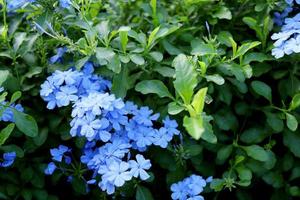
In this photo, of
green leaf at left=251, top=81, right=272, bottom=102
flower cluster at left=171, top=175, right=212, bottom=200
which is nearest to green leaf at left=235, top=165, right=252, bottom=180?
flower cluster at left=171, top=175, right=212, bottom=200

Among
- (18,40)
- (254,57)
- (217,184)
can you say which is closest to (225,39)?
(254,57)

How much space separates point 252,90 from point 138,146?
1.96 ft

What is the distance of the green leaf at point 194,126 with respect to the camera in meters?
1.27

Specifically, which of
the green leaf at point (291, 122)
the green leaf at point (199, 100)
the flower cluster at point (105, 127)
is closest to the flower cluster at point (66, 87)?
the flower cluster at point (105, 127)

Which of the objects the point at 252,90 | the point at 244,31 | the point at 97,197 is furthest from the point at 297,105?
the point at 97,197

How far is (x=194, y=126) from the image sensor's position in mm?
1308

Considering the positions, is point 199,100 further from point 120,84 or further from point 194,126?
point 120,84

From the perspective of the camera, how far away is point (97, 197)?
6.26ft

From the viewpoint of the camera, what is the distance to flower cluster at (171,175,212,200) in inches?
66.7

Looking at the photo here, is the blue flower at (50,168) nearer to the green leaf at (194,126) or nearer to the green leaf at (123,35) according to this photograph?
the green leaf at (123,35)

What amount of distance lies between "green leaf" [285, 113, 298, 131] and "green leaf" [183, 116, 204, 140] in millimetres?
532

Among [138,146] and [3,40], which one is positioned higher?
[3,40]

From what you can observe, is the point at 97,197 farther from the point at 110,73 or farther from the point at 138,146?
the point at 110,73

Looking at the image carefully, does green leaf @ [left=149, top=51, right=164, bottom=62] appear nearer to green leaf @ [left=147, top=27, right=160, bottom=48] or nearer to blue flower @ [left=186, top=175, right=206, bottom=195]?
green leaf @ [left=147, top=27, right=160, bottom=48]
